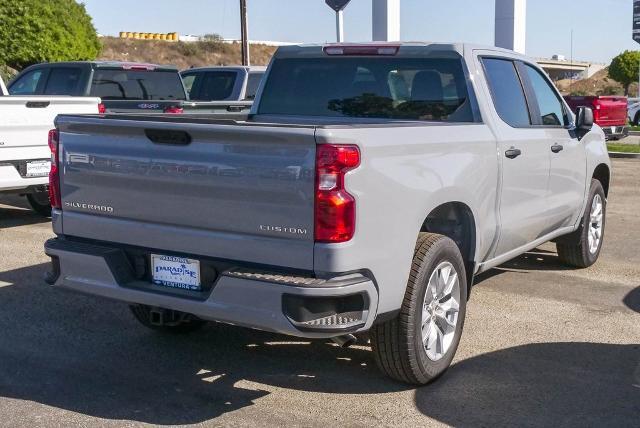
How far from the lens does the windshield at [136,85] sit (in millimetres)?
13359

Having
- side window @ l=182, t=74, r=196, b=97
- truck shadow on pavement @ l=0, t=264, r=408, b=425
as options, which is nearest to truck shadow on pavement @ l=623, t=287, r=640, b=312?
truck shadow on pavement @ l=0, t=264, r=408, b=425

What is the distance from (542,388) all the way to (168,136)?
2.51 meters

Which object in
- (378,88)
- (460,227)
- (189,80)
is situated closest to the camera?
(460,227)

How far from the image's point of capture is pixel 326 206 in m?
4.18

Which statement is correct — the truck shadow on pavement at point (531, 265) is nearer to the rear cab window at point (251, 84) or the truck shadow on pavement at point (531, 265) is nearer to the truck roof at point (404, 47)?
the truck roof at point (404, 47)

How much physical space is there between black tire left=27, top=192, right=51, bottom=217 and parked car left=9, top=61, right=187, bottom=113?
2190 millimetres

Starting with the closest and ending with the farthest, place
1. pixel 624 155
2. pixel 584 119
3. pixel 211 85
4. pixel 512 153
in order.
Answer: pixel 512 153 → pixel 584 119 → pixel 211 85 → pixel 624 155

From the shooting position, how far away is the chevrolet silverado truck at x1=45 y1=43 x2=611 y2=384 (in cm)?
424

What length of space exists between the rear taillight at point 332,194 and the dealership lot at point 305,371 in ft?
3.41

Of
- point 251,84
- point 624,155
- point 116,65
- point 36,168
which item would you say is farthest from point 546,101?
point 624,155

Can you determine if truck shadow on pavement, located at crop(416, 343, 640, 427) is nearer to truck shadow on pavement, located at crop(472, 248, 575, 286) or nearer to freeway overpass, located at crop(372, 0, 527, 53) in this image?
truck shadow on pavement, located at crop(472, 248, 575, 286)

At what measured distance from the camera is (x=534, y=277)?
776 cm

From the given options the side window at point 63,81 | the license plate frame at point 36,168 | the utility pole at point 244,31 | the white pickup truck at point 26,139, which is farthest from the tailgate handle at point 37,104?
the utility pole at point 244,31

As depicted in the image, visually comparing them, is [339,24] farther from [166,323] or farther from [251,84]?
[166,323]
